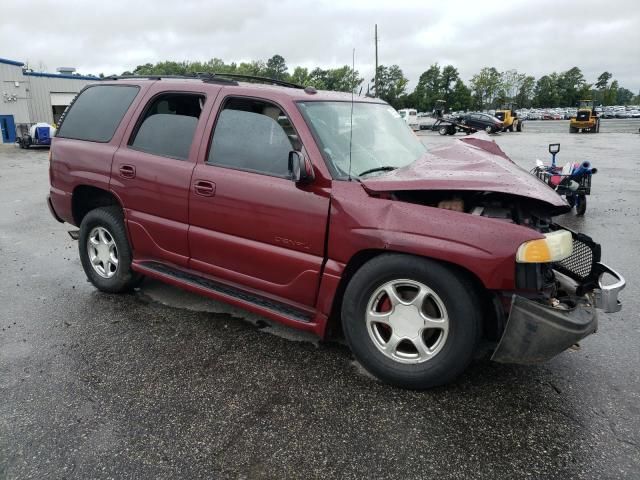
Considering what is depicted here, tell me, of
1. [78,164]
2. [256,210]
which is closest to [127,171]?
[78,164]

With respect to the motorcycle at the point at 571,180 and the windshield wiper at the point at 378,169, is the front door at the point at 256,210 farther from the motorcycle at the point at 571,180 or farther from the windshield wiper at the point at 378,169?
the motorcycle at the point at 571,180

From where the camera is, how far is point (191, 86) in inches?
150

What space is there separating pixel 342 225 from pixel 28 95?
39.8 m

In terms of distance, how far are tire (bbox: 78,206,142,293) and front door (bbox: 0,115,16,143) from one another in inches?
1274

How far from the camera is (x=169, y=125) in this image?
12.7 feet

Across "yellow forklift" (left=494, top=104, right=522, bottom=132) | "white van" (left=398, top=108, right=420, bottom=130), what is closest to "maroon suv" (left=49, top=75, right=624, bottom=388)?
"white van" (left=398, top=108, right=420, bottom=130)

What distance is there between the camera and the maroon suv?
8.73 feet

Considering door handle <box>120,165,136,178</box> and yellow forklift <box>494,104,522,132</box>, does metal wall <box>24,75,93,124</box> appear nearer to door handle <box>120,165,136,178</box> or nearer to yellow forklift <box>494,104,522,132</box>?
yellow forklift <box>494,104,522,132</box>

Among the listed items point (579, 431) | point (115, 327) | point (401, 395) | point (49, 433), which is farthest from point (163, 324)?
point (579, 431)

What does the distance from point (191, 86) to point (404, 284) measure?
2.34 m

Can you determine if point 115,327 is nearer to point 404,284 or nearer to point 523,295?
point 404,284

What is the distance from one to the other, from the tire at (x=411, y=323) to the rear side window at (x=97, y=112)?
2.71 meters

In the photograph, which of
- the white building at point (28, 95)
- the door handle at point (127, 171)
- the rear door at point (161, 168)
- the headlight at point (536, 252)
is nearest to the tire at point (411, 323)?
the headlight at point (536, 252)

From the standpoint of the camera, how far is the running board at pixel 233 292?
321cm
